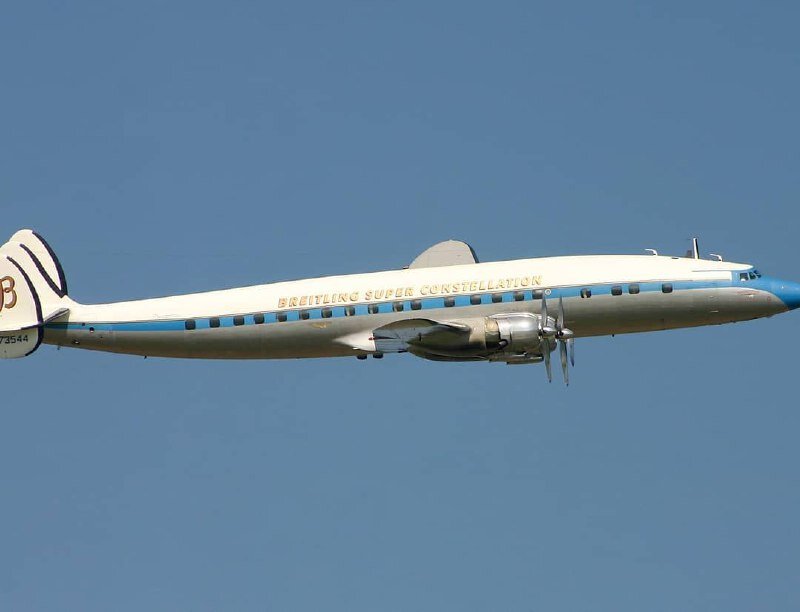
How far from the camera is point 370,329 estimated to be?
53.8 m

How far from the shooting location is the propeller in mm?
51938

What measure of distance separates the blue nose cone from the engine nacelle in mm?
9489

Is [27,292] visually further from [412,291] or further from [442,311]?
[442,311]

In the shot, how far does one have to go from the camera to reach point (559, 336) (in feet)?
171

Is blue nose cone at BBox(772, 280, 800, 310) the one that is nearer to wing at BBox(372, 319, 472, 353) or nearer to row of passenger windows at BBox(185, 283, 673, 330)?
row of passenger windows at BBox(185, 283, 673, 330)

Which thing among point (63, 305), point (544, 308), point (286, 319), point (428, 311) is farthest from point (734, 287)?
point (63, 305)

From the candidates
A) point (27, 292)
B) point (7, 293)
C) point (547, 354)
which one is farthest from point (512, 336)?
point (7, 293)

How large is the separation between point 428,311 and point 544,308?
13.7 ft

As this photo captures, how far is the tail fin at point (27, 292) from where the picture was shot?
56.5m

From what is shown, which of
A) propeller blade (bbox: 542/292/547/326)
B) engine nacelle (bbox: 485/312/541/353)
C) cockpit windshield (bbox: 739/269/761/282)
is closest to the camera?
engine nacelle (bbox: 485/312/541/353)

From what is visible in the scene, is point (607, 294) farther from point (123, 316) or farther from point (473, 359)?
point (123, 316)

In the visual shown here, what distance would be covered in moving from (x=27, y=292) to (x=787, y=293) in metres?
28.6

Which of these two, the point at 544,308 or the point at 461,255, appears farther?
the point at 461,255

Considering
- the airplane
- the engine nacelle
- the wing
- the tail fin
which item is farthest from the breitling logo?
the engine nacelle
